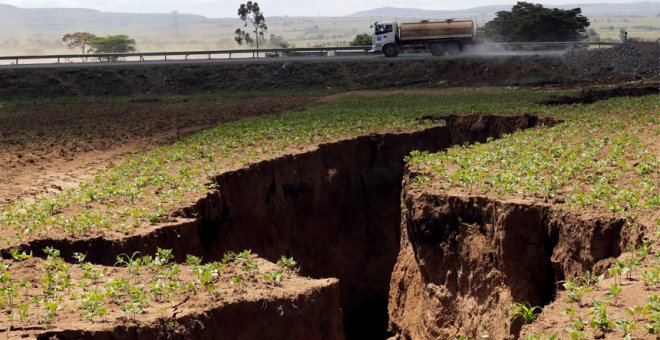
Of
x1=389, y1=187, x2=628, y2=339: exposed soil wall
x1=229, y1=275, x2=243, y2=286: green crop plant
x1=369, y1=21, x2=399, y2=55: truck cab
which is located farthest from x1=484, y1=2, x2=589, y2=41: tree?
x1=229, y1=275, x2=243, y2=286: green crop plant

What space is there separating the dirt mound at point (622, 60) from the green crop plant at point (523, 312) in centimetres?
3422

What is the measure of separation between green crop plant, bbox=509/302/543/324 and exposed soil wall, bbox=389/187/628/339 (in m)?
0.21

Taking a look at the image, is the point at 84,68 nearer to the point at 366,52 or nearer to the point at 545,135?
the point at 366,52

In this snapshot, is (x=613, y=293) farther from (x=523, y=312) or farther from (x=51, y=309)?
(x=51, y=309)

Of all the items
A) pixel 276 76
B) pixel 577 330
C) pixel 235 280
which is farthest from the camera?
pixel 276 76

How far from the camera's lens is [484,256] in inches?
632

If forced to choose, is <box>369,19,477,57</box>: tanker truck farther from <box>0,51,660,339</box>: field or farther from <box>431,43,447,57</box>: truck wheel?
<box>0,51,660,339</box>: field

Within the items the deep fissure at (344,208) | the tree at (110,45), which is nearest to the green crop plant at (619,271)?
the deep fissure at (344,208)

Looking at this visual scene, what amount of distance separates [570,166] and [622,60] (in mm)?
32959

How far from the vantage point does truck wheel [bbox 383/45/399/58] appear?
5509 centimetres

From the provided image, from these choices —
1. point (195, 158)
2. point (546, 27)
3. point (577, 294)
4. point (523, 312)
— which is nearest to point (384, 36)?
point (546, 27)

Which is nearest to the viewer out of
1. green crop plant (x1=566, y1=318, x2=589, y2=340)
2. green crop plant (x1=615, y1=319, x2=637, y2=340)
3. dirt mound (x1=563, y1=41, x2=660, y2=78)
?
green crop plant (x1=615, y1=319, x2=637, y2=340)

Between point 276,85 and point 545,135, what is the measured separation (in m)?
28.4

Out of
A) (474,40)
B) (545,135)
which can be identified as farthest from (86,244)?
(474,40)
